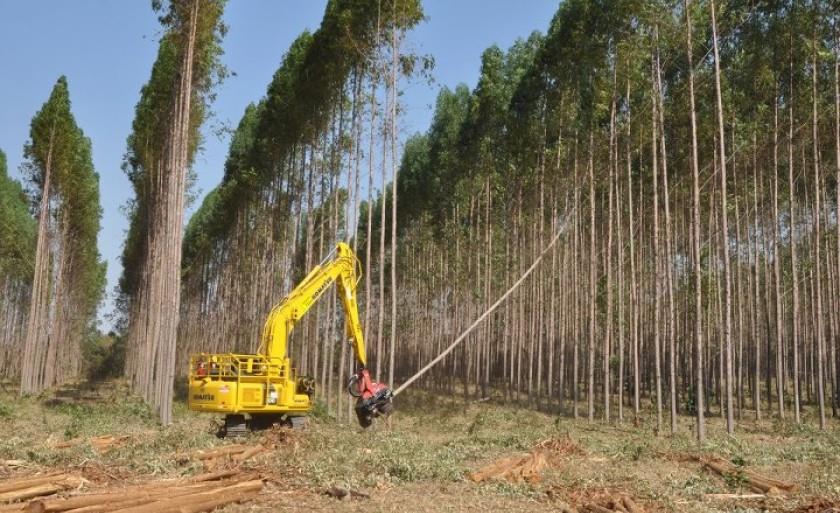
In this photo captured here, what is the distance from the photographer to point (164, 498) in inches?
301

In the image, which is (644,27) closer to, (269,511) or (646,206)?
(646,206)

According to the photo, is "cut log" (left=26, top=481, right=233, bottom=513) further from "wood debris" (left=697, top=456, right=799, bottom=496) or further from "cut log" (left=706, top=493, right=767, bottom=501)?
"wood debris" (left=697, top=456, right=799, bottom=496)

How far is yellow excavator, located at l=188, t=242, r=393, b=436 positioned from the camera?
47.5 ft

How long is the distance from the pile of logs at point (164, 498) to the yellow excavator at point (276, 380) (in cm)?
511

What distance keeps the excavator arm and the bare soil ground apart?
84cm

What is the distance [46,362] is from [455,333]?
2205 cm

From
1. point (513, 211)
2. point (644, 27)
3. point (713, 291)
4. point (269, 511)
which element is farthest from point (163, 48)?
point (269, 511)

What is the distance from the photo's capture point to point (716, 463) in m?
12.0

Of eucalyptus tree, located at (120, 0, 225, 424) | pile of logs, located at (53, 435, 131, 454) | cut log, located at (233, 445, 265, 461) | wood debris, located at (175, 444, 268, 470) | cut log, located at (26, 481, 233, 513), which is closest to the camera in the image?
cut log, located at (26, 481, 233, 513)

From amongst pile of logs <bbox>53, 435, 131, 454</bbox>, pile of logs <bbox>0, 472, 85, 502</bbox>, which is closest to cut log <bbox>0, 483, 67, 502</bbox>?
pile of logs <bbox>0, 472, 85, 502</bbox>

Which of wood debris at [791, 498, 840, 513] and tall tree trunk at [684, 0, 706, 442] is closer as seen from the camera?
wood debris at [791, 498, 840, 513]

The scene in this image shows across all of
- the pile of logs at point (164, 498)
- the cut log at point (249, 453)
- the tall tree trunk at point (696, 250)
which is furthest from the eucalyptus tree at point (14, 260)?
the pile of logs at point (164, 498)

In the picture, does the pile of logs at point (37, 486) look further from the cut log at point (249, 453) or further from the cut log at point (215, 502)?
the cut log at point (249, 453)

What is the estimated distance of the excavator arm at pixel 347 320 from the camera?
1491 centimetres
